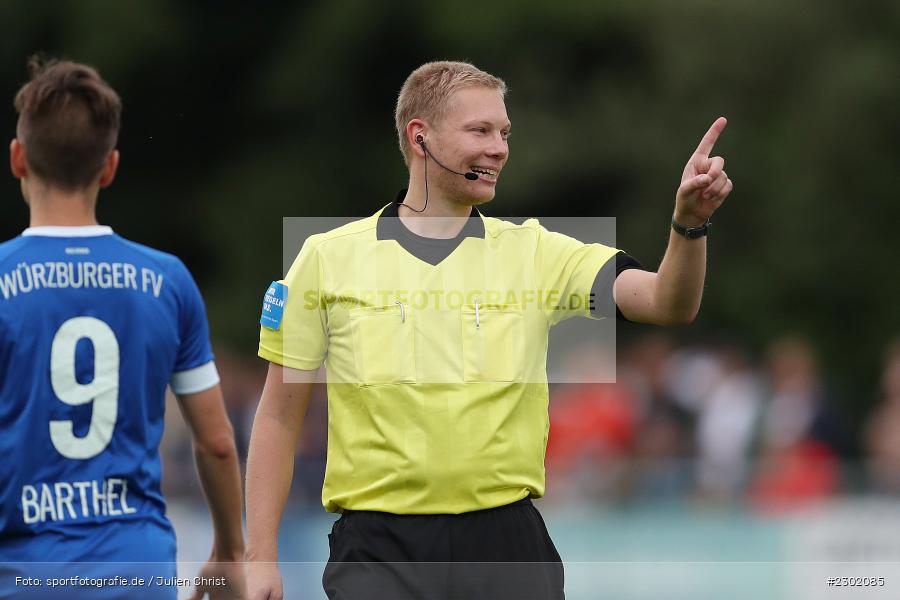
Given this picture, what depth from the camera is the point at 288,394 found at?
4.87m

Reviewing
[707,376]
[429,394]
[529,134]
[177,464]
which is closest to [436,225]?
[429,394]

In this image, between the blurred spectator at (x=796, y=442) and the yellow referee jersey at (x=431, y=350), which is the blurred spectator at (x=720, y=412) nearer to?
the blurred spectator at (x=796, y=442)

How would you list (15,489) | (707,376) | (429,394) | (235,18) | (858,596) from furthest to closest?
(235,18) < (707,376) < (858,596) < (429,394) < (15,489)

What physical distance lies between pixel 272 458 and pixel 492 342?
2.55 ft

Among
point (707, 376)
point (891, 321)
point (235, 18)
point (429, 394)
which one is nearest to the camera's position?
point (429, 394)

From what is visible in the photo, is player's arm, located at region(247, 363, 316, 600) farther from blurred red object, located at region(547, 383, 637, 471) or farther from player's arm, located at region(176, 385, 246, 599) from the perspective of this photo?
blurred red object, located at region(547, 383, 637, 471)

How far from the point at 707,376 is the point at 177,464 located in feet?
19.9

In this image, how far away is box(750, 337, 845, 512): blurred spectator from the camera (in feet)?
32.4

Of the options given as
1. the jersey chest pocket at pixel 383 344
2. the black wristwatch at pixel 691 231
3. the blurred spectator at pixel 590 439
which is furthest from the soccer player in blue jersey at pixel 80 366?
the blurred spectator at pixel 590 439

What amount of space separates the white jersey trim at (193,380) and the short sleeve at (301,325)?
18cm

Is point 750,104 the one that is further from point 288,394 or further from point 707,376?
point 288,394

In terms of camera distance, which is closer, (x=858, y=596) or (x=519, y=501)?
(x=519, y=501)

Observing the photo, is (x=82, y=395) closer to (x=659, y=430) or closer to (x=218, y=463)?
(x=218, y=463)

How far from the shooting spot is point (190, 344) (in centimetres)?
477
